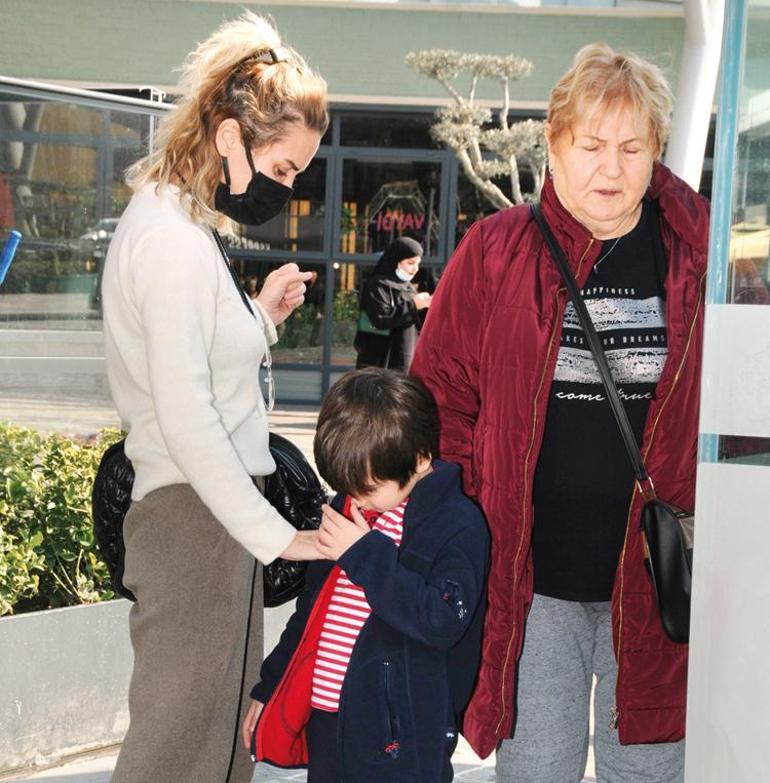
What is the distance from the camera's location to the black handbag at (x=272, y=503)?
3.00 metres

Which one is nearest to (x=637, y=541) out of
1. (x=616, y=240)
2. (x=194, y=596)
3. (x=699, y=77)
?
(x=616, y=240)

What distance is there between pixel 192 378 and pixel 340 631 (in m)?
0.55

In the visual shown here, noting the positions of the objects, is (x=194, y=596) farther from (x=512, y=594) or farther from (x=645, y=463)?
(x=645, y=463)

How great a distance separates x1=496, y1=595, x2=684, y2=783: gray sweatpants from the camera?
299 centimetres

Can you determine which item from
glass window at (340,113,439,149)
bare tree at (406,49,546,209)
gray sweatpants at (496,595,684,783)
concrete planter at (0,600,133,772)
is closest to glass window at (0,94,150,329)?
concrete planter at (0,600,133,772)

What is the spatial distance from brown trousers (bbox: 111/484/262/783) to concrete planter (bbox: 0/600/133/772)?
1.64 meters

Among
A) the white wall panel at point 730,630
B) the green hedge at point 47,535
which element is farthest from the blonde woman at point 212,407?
the green hedge at point 47,535

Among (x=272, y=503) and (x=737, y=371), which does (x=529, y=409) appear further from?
(x=737, y=371)

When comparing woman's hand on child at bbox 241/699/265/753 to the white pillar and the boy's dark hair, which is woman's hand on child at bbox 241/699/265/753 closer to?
the boy's dark hair

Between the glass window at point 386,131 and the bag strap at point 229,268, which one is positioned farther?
the glass window at point 386,131

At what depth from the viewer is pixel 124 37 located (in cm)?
1825

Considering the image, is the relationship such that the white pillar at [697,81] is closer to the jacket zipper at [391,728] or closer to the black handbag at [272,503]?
the black handbag at [272,503]

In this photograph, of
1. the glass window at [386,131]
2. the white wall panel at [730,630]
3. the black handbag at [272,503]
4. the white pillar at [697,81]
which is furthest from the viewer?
the glass window at [386,131]

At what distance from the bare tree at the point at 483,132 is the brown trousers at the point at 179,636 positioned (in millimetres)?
13967
